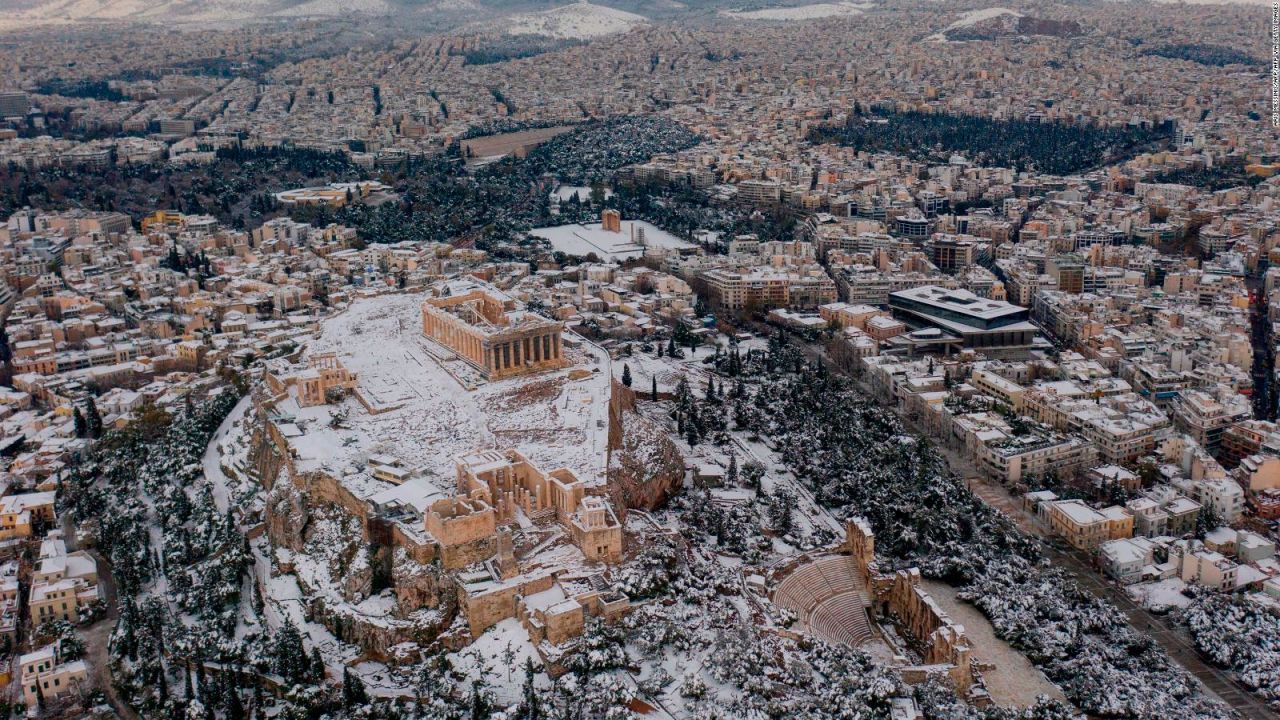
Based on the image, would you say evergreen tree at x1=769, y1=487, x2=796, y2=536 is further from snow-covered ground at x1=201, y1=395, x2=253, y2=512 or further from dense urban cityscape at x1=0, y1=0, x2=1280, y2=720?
snow-covered ground at x1=201, y1=395, x2=253, y2=512

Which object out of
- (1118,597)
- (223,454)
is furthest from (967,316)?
(223,454)

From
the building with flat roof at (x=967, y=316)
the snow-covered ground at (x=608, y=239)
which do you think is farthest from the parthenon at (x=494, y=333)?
the snow-covered ground at (x=608, y=239)

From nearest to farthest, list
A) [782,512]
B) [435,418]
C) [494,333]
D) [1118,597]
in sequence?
1. [1118,597]
2. [782,512]
3. [435,418]
4. [494,333]

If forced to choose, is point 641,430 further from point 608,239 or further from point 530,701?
point 608,239

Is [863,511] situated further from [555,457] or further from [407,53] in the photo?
[407,53]

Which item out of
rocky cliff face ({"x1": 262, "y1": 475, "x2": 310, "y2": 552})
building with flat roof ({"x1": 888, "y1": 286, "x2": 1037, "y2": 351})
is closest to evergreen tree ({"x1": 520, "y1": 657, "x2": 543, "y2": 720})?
rocky cliff face ({"x1": 262, "y1": 475, "x2": 310, "y2": 552})

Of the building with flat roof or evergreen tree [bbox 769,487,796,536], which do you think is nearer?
evergreen tree [bbox 769,487,796,536]

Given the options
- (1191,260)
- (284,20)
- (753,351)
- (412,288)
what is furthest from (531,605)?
(284,20)

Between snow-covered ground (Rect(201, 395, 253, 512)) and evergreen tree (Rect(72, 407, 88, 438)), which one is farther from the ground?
snow-covered ground (Rect(201, 395, 253, 512))
